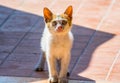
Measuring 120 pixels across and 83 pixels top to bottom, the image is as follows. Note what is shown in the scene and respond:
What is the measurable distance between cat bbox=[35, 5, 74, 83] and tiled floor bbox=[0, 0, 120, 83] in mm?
207

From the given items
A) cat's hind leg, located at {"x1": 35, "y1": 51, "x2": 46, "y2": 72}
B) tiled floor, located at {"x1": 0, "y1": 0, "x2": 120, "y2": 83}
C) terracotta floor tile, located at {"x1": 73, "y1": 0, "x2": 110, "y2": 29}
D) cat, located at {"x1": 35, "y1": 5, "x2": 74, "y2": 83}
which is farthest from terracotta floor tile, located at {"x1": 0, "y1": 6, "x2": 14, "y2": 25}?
cat, located at {"x1": 35, "y1": 5, "x2": 74, "y2": 83}

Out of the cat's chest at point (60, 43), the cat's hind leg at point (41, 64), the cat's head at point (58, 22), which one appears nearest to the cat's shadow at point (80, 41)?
the cat's hind leg at point (41, 64)

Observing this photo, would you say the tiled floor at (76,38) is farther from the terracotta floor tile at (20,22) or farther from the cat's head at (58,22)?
the cat's head at (58,22)

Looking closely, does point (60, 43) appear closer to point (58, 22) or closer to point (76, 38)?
point (58, 22)

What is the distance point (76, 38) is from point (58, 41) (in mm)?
1095

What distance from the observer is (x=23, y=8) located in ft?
18.6

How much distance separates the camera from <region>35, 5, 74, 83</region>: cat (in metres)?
3.62

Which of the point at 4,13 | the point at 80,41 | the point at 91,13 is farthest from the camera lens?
the point at 4,13

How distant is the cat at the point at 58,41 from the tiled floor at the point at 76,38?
207mm

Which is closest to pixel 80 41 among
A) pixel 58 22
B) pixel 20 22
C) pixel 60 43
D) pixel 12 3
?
pixel 20 22

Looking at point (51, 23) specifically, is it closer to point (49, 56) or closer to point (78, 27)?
point (49, 56)

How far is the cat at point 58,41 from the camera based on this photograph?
362 cm

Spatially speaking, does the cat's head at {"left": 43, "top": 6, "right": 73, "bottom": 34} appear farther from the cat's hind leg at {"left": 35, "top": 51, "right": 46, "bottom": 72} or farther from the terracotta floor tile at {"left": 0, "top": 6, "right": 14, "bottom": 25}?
the terracotta floor tile at {"left": 0, "top": 6, "right": 14, "bottom": 25}

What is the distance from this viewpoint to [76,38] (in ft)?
15.7
